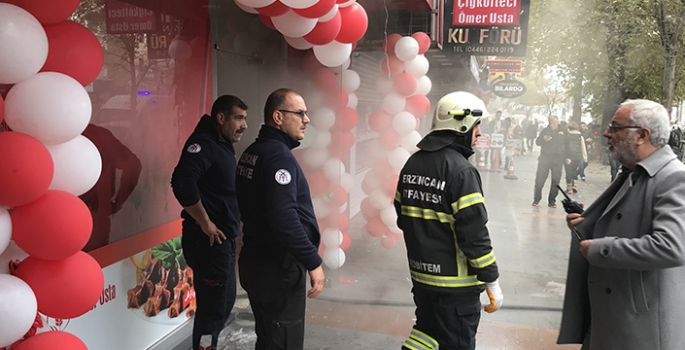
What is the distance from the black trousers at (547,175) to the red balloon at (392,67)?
2.67 metres

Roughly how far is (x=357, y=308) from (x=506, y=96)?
360cm

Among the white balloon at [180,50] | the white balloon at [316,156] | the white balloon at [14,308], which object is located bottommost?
the white balloon at [14,308]

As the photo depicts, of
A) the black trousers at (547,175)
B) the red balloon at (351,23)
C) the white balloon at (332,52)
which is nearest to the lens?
the red balloon at (351,23)

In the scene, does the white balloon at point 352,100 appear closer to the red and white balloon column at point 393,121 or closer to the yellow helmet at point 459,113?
the red and white balloon column at point 393,121

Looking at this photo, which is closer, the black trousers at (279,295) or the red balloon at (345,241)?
the black trousers at (279,295)

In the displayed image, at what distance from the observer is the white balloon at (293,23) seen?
3105 millimetres

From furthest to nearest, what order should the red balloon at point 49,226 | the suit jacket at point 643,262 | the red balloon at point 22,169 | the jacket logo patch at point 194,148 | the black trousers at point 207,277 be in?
1. the black trousers at point 207,277
2. the jacket logo patch at point 194,148
3. the suit jacket at point 643,262
4. the red balloon at point 49,226
5. the red balloon at point 22,169

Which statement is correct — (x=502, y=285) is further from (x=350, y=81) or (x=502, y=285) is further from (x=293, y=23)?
(x=293, y=23)

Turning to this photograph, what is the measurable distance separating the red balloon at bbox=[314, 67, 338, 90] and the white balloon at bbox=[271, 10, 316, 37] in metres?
1.32

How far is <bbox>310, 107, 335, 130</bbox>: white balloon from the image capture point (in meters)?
4.56

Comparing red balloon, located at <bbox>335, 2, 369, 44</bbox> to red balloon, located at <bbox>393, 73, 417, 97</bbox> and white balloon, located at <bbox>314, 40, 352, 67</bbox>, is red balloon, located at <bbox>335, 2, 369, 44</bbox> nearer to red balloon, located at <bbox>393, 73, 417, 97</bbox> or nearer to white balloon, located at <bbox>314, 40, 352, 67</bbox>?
white balloon, located at <bbox>314, 40, 352, 67</bbox>

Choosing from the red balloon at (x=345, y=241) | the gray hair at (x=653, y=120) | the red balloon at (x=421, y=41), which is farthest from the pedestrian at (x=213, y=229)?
the red balloon at (x=421, y=41)

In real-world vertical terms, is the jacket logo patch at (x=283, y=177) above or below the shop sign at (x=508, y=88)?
below

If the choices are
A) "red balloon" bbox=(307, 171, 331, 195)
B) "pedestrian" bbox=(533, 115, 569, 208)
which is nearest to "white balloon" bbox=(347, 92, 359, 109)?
"red balloon" bbox=(307, 171, 331, 195)
